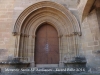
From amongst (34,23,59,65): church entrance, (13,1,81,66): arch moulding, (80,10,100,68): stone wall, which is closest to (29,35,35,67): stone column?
(13,1,81,66): arch moulding

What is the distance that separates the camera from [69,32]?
4809 millimetres

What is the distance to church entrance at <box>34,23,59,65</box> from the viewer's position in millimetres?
4922

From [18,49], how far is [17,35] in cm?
54

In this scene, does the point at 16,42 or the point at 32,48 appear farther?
the point at 32,48

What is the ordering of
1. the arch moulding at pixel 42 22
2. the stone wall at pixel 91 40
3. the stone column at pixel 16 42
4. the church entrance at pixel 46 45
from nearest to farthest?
1. the stone wall at pixel 91 40
2. the stone column at pixel 16 42
3. the arch moulding at pixel 42 22
4. the church entrance at pixel 46 45

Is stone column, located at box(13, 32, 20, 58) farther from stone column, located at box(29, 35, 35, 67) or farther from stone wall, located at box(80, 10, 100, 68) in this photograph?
stone wall, located at box(80, 10, 100, 68)

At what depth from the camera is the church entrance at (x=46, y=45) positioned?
16.1 feet

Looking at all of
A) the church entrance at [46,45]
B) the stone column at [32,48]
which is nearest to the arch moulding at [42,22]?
the stone column at [32,48]

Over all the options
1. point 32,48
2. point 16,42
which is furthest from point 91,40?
point 16,42

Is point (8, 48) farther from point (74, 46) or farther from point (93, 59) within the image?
point (93, 59)

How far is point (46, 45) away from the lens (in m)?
5.08

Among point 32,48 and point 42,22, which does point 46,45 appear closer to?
point 32,48

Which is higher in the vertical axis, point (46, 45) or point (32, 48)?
point (46, 45)

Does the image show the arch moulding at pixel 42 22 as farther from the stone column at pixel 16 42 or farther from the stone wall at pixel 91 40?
the stone wall at pixel 91 40
